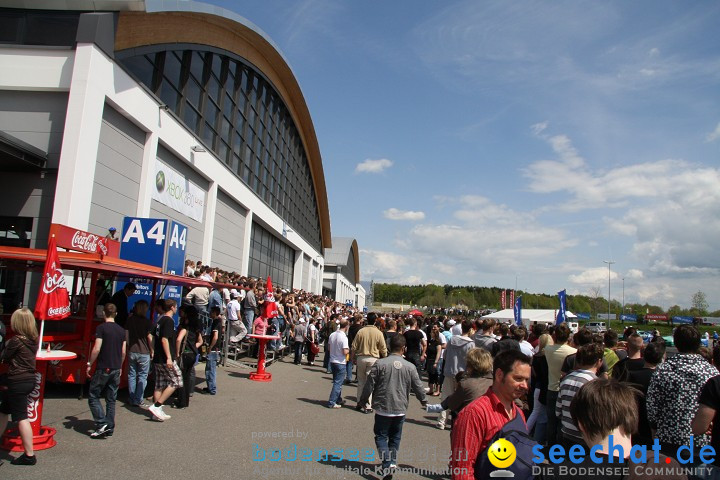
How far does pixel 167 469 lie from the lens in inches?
214

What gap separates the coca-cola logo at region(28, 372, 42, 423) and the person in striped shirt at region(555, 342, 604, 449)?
5.85m

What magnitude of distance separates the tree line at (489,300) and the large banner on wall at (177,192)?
6137 centimetres

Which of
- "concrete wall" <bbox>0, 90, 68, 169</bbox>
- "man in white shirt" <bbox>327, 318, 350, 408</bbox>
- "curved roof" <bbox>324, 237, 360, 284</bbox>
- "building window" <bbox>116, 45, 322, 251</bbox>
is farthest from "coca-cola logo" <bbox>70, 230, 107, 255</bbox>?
"curved roof" <bbox>324, 237, 360, 284</bbox>

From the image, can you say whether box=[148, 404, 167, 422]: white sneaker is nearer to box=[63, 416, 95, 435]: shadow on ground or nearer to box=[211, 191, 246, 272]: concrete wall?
box=[63, 416, 95, 435]: shadow on ground

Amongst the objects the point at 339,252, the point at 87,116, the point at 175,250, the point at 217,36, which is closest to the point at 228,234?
the point at 217,36

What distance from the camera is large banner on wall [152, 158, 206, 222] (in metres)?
15.6

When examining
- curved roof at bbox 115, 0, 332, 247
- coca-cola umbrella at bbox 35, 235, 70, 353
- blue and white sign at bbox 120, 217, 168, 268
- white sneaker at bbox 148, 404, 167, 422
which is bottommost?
white sneaker at bbox 148, 404, 167, 422

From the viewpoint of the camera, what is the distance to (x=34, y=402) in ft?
18.7

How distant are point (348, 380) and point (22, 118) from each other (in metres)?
11.0

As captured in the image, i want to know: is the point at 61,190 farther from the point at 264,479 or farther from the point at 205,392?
the point at 264,479

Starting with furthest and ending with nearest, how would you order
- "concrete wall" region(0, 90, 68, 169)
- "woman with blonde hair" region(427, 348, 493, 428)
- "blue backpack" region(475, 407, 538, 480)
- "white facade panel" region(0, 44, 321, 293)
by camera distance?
"concrete wall" region(0, 90, 68, 169)
"white facade panel" region(0, 44, 321, 293)
"woman with blonde hair" region(427, 348, 493, 428)
"blue backpack" region(475, 407, 538, 480)

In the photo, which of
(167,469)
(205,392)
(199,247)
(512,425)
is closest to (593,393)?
(512,425)

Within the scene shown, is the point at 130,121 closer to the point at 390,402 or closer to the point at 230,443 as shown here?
the point at 230,443

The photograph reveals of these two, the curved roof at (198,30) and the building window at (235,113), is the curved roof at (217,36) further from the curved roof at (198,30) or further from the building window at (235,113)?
the building window at (235,113)
